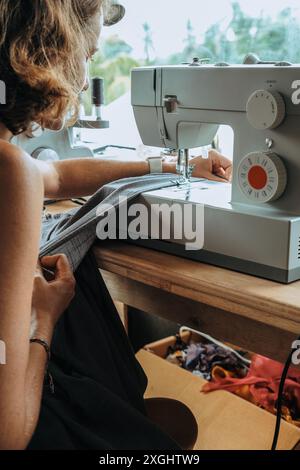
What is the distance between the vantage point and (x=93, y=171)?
1.31 m

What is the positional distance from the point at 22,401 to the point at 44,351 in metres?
0.13

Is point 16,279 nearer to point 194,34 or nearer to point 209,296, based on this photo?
point 209,296

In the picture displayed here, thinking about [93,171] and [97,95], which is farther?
[97,95]

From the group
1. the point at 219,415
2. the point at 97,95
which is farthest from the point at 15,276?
the point at 97,95

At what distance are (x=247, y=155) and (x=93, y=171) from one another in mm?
464

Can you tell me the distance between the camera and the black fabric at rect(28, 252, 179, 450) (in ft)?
2.83

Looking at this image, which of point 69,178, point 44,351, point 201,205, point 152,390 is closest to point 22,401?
point 44,351

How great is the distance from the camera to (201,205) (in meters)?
1.00

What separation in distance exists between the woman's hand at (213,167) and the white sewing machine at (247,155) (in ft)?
0.56

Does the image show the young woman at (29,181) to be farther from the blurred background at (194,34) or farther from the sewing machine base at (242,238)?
the blurred background at (194,34)

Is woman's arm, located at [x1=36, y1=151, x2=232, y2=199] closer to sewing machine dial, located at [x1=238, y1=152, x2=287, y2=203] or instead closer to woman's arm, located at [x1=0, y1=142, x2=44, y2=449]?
sewing machine dial, located at [x1=238, y1=152, x2=287, y2=203]

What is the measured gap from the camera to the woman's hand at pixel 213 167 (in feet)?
4.13

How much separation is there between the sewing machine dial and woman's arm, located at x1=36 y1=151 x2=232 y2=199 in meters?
0.29

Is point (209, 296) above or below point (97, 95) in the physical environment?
below
